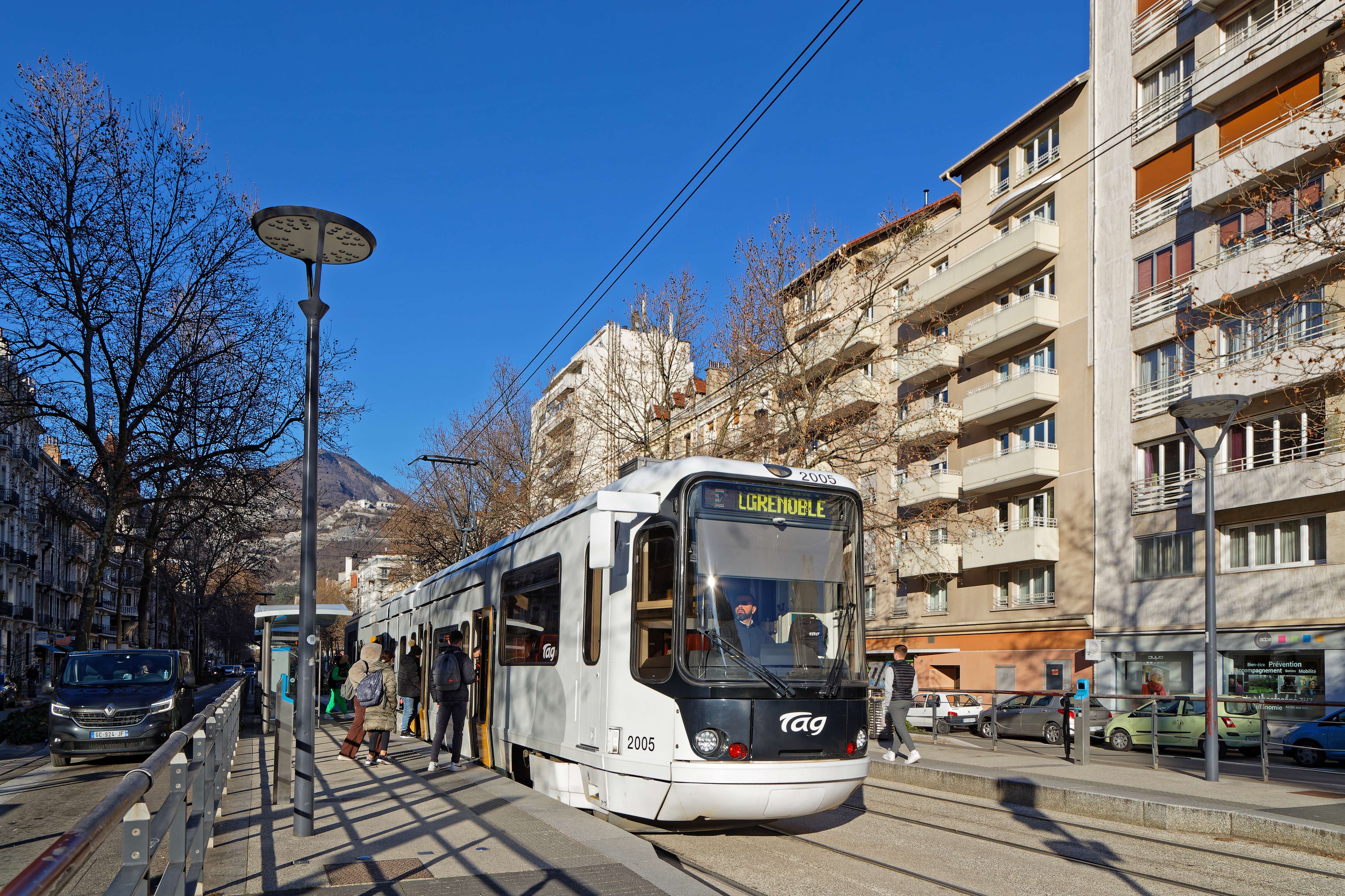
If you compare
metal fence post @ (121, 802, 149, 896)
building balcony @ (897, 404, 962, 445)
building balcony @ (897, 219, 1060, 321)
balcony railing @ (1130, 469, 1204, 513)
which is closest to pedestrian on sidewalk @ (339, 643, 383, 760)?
metal fence post @ (121, 802, 149, 896)

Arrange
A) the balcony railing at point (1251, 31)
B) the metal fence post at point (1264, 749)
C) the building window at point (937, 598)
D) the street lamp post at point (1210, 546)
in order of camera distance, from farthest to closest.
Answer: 1. the building window at point (937, 598)
2. the balcony railing at point (1251, 31)
3. the metal fence post at point (1264, 749)
4. the street lamp post at point (1210, 546)

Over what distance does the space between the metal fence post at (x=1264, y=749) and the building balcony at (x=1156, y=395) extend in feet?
51.1

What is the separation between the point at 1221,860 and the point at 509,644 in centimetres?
753

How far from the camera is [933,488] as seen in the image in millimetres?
38750

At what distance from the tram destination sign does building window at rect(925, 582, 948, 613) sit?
Answer: 106 feet

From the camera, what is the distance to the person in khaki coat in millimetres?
13867

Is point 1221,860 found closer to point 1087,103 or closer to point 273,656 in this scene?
point 273,656

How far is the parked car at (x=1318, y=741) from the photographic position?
18219mm

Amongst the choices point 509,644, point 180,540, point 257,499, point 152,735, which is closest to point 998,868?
point 509,644

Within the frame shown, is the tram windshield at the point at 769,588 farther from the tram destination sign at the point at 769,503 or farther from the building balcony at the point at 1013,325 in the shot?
the building balcony at the point at 1013,325

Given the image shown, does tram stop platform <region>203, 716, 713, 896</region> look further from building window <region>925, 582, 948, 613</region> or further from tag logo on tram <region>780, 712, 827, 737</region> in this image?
building window <region>925, 582, 948, 613</region>

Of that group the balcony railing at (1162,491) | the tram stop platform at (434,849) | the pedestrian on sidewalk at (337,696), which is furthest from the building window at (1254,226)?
the pedestrian on sidewalk at (337,696)

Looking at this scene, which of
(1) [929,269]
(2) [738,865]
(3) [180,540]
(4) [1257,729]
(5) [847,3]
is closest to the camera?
(2) [738,865]

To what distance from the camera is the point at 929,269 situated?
1670 inches
